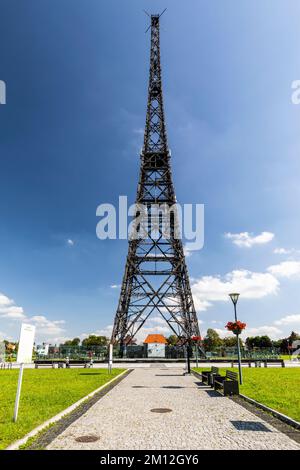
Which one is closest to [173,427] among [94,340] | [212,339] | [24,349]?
[24,349]

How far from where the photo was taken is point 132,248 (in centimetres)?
4622

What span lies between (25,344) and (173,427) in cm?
405

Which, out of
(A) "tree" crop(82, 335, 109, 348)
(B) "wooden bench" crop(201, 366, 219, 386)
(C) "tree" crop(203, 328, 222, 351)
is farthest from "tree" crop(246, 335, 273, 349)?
(B) "wooden bench" crop(201, 366, 219, 386)

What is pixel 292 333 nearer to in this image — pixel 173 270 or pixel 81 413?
pixel 173 270

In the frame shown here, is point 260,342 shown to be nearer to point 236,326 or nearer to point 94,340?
point 94,340

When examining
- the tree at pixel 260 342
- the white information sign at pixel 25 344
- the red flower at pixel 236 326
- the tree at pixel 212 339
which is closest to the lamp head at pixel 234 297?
the red flower at pixel 236 326

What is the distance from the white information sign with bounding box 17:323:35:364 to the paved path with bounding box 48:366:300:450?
1958 millimetres

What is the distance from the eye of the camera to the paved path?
6.02m

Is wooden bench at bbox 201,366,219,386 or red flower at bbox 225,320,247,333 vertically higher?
red flower at bbox 225,320,247,333

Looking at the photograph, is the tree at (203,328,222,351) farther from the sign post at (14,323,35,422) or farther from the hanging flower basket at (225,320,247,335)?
the sign post at (14,323,35,422)

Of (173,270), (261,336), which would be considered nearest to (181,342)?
(173,270)

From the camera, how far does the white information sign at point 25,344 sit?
7.78 metres

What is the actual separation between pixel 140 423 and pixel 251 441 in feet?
8.89

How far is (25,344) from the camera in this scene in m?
8.00
